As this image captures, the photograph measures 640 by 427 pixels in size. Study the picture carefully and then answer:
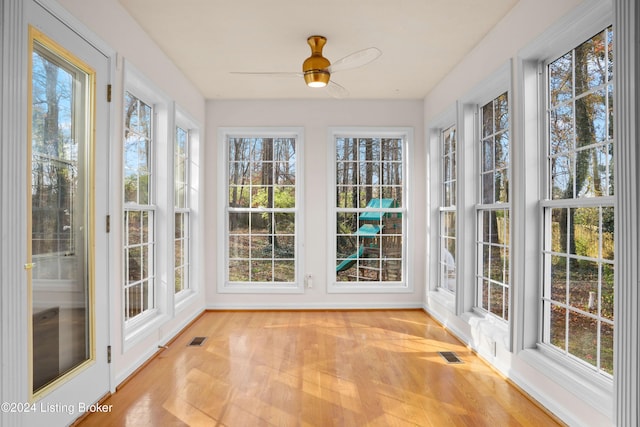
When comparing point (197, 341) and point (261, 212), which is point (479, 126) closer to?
point (261, 212)

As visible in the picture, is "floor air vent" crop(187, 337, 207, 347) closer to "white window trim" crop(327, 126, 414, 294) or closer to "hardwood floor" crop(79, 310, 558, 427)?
"hardwood floor" crop(79, 310, 558, 427)

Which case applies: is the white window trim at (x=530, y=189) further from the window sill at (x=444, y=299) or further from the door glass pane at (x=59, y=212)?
the door glass pane at (x=59, y=212)

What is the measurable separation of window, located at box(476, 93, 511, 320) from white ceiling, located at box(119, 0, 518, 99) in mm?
726

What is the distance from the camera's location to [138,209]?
138 inches

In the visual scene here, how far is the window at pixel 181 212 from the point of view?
4.59 m

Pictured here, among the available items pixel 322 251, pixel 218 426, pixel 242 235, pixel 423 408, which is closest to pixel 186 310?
pixel 242 235

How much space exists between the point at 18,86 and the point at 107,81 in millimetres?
947

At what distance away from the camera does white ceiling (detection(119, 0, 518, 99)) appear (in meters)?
3.03

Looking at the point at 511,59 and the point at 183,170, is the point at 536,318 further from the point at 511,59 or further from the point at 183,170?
the point at 183,170

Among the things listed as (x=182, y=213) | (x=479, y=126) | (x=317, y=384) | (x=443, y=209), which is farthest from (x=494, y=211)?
(x=182, y=213)

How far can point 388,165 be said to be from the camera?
18.3 ft

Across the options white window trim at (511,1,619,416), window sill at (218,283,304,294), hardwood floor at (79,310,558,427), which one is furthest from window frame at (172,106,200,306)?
white window trim at (511,1,619,416)

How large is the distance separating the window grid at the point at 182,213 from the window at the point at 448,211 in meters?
3.05

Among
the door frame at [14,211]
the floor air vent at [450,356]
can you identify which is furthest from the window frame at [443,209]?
the door frame at [14,211]
